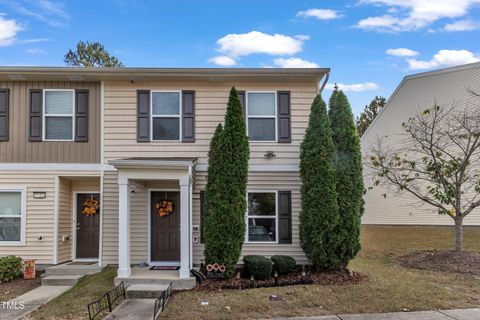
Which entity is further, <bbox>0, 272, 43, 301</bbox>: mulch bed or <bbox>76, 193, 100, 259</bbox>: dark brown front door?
<bbox>76, 193, 100, 259</bbox>: dark brown front door

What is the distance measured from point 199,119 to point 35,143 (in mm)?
4187

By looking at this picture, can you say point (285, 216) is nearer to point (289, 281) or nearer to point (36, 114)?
point (289, 281)

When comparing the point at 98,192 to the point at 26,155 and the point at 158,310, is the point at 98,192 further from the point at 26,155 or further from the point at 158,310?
the point at 158,310

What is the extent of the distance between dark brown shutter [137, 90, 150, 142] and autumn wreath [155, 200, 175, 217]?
5.48 ft

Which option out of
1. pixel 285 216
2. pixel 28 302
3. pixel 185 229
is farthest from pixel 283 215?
pixel 28 302

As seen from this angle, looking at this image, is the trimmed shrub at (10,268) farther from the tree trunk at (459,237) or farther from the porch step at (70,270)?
the tree trunk at (459,237)

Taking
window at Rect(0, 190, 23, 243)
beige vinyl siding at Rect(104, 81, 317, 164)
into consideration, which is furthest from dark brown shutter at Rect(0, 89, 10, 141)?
Result: beige vinyl siding at Rect(104, 81, 317, 164)

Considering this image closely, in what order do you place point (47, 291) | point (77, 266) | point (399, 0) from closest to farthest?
point (47, 291), point (77, 266), point (399, 0)

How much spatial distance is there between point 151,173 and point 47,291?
3252 mm

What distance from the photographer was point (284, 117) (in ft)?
32.9

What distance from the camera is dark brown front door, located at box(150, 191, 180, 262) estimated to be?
32.4 feet

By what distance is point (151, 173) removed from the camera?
8.48 meters

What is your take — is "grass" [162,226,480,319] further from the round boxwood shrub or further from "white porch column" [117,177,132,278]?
"white porch column" [117,177,132,278]

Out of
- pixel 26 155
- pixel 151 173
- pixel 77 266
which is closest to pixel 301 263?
pixel 151 173
